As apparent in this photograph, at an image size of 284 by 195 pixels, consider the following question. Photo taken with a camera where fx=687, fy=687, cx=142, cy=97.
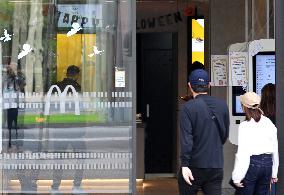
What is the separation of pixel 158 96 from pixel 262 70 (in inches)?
143

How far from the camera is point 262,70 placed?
8914 mm

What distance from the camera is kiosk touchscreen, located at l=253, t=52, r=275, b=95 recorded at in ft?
29.0

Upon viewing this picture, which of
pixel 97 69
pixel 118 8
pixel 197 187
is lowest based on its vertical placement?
pixel 197 187

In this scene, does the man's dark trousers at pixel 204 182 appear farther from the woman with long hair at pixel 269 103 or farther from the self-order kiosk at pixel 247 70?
the self-order kiosk at pixel 247 70

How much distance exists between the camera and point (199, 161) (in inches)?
241

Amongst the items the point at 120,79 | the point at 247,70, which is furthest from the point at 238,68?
the point at 120,79

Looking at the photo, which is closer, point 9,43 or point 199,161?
point 199,161

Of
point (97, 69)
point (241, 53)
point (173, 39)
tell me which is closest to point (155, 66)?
point (173, 39)

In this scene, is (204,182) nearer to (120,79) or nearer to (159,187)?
(120,79)

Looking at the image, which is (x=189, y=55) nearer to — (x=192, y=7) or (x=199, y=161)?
(x=192, y=7)

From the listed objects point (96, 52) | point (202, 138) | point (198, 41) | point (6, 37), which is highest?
point (198, 41)

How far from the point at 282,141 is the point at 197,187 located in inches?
39.5

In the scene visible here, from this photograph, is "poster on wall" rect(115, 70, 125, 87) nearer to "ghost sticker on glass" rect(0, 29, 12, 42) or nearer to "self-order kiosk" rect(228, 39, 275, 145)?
"ghost sticker on glass" rect(0, 29, 12, 42)

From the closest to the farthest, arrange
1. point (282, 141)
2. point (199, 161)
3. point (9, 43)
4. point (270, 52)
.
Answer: point (199, 161), point (282, 141), point (9, 43), point (270, 52)
